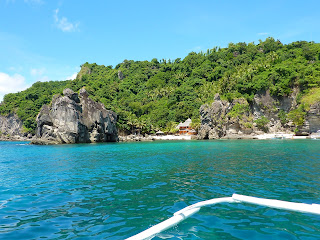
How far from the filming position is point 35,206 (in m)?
7.73

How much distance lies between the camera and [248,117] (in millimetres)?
67375

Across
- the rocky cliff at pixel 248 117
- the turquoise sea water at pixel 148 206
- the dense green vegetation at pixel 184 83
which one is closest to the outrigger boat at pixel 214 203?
the turquoise sea water at pixel 148 206

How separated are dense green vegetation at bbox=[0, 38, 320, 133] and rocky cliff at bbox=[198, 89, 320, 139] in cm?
188

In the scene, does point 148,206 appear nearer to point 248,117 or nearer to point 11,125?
point 248,117

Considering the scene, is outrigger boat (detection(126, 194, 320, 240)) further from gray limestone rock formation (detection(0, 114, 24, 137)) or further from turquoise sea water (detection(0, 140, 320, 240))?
gray limestone rock formation (detection(0, 114, 24, 137))

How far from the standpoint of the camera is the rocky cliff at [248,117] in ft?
215

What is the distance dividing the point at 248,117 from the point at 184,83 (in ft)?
139

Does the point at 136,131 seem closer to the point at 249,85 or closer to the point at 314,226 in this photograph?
the point at 249,85

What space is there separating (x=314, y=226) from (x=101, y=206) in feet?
20.3

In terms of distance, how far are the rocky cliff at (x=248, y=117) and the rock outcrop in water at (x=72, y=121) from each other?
2961 centimetres

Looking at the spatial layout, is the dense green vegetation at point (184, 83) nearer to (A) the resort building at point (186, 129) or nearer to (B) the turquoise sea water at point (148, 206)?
(A) the resort building at point (186, 129)

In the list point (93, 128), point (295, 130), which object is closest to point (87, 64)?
point (93, 128)

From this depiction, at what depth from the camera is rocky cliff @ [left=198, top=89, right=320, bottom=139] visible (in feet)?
215

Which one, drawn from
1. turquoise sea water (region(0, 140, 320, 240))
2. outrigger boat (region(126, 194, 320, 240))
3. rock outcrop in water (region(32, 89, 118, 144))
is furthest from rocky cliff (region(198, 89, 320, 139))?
outrigger boat (region(126, 194, 320, 240))
